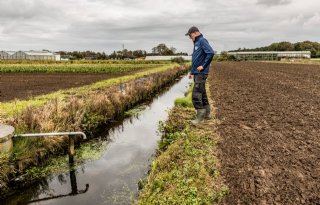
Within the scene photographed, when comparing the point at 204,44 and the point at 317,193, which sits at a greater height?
the point at 204,44

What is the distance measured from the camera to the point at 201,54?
30.4 feet

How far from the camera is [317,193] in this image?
5129 millimetres

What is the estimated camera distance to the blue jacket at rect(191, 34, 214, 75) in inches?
358

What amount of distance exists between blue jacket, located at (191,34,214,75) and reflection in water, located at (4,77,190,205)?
2671 mm

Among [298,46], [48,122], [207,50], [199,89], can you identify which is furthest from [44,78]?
[298,46]

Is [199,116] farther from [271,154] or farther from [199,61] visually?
[271,154]

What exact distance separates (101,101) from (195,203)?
8.32 metres

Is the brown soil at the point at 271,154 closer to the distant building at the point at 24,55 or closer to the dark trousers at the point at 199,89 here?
the dark trousers at the point at 199,89

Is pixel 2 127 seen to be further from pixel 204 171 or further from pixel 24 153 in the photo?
pixel 204 171

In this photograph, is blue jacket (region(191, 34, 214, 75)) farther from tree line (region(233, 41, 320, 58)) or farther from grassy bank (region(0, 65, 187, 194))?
tree line (region(233, 41, 320, 58))

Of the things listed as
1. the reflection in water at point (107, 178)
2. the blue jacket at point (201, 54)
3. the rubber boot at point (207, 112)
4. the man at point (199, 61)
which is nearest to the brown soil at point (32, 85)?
the reflection in water at point (107, 178)

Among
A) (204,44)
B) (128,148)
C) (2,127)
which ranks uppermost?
(204,44)

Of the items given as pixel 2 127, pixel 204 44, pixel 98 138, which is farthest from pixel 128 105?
pixel 2 127

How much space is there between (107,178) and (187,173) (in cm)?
246
